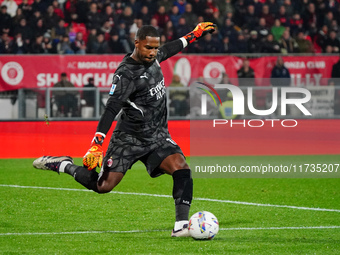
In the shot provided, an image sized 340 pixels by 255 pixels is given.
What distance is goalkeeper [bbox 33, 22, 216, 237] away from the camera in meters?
6.86

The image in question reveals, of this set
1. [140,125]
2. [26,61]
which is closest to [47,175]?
[140,125]

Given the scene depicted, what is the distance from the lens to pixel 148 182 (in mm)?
11609

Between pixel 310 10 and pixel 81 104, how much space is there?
994 centimetres

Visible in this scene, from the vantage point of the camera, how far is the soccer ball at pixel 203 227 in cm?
669

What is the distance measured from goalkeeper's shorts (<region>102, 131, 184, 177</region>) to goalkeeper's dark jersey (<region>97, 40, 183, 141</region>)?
0.07 metres

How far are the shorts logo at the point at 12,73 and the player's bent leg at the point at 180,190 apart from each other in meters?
12.7

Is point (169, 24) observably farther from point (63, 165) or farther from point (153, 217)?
point (63, 165)

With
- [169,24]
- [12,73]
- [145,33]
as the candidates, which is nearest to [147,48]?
[145,33]

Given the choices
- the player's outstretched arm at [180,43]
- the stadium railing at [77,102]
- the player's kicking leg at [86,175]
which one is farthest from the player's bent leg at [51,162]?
the stadium railing at [77,102]

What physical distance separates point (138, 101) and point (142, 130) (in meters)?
0.31

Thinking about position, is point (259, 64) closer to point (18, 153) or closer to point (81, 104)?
point (81, 104)

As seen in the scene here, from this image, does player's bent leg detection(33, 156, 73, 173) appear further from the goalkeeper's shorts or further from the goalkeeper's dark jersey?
the goalkeeper's dark jersey

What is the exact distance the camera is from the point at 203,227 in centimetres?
669

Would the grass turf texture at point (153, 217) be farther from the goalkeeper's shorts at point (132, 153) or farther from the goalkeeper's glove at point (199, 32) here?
the goalkeeper's glove at point (199, 32)
